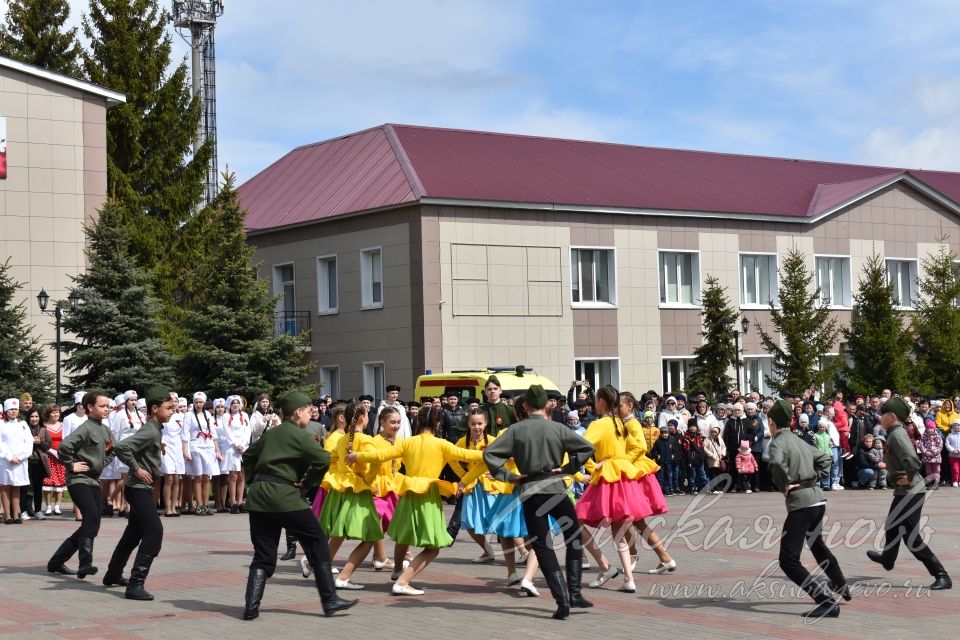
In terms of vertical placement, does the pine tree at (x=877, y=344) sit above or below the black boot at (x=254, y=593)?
above

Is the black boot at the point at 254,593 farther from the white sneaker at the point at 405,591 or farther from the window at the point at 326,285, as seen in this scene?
the window at the point at 326,285

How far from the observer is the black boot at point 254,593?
35.2ft

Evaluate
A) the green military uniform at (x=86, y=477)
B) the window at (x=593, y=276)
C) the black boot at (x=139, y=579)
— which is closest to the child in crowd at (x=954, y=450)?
the window at (x=593, y=276)

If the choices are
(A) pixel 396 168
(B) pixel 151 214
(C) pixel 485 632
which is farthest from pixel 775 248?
(C) pixel 485 632

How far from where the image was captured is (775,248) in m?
42.1

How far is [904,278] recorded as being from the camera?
45.2 meters

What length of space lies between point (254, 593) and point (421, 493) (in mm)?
1882

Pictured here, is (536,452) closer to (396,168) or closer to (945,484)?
(945,484)

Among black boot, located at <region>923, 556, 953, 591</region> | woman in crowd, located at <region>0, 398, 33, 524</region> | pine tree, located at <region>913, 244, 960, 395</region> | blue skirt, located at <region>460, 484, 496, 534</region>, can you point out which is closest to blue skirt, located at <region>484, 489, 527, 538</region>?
blue skirt, located at <region>460, 484, 496, 534</region>

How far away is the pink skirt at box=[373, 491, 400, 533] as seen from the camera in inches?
519

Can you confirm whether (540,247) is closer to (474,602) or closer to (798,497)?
(474,602)

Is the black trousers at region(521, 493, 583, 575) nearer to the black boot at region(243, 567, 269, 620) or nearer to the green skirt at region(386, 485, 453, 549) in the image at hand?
the green skirt at region(386, 485, 453, 549)

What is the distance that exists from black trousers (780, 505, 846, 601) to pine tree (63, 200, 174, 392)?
817 inches

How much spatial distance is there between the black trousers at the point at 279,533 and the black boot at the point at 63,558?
354cm
